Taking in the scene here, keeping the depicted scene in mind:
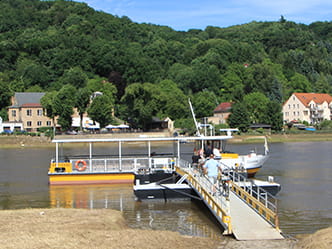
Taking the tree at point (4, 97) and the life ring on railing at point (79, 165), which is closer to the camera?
the life ring on railing at point (79, 165)

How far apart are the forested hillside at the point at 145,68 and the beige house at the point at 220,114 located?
2641mm

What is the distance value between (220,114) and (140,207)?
94.9m

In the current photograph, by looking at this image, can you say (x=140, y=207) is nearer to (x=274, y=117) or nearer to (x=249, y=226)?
(x=249, y=226)

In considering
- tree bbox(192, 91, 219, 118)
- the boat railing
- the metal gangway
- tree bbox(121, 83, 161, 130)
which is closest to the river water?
the metal gangway

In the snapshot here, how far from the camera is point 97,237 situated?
1603 cm

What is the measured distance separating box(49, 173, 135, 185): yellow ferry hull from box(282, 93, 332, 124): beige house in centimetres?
9805

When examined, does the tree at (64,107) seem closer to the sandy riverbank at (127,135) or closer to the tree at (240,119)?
the sandy riverbank at (127,135)

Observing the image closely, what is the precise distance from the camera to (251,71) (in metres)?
150

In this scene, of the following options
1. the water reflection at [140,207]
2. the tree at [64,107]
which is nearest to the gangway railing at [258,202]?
the water reflection at [140,207]

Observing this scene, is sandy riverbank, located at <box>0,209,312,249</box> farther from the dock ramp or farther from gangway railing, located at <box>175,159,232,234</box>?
gangway railing, located at <box>175,159,232,234</box>

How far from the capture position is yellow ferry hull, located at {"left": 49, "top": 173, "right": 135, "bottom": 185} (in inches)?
1216

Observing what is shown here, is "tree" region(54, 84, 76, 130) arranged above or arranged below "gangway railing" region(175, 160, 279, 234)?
above

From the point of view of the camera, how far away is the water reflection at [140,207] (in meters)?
19.1

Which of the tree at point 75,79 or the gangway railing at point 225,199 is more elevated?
the tree at point 75,79
